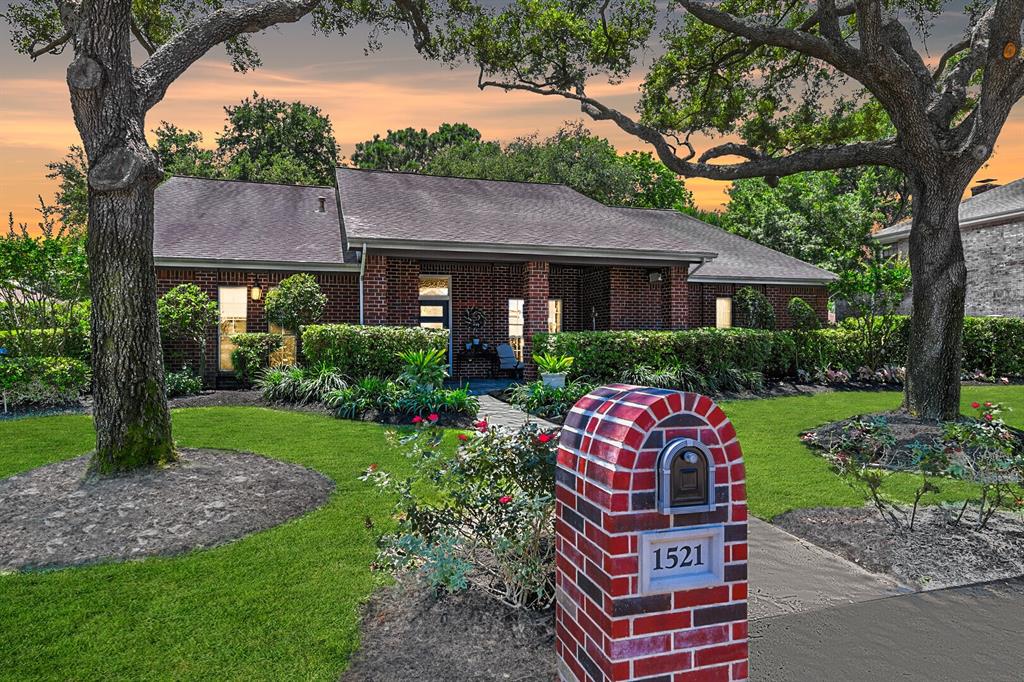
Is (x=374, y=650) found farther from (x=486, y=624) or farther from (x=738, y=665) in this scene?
(x=738, y=665)

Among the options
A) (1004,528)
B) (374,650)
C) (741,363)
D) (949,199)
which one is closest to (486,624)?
(374,650)

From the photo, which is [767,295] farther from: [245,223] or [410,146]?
[410,146]

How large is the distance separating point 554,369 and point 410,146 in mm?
36588

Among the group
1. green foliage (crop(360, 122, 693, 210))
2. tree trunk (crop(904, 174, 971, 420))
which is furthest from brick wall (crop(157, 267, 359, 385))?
green foliage (crop(360, 122, 693, 210))

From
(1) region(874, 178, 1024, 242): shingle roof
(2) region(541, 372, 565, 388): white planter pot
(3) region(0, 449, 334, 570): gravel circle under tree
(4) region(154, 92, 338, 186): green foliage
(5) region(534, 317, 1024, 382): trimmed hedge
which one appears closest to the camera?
(3) region(0, 449, 334, 570): gravel circle under tree

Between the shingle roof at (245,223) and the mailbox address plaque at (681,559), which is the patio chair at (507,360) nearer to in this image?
the shingle roof at (245,223)

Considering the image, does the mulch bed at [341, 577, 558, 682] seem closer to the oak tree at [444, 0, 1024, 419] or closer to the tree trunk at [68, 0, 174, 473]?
the tree trunk at [68, 0, 174, 473]

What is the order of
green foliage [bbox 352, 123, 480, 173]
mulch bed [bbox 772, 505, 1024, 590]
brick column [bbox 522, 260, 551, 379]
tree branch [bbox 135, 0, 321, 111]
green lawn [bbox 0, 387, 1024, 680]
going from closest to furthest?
green lawn [bbox 0, 387, 1024, 680] < mulch bed [bbox 772, 505, 1024, 590] < tree branch [bbox 135, 0, 321, 111] < brick column [bbox 522, 260, 551, 379] < green foliage [bbox 352, 123, 480, 173]

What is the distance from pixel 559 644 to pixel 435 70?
13206mm

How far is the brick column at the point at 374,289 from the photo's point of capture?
13.4 meters

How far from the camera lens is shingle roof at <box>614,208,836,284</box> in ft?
58.6

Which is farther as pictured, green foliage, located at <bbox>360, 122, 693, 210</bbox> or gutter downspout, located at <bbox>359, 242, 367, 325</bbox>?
green foliage, located at <bbox>360, 122, 693, 210</bbox>

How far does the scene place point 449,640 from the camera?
311 centimetres

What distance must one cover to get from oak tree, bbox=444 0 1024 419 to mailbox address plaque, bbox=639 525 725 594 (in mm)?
8889
